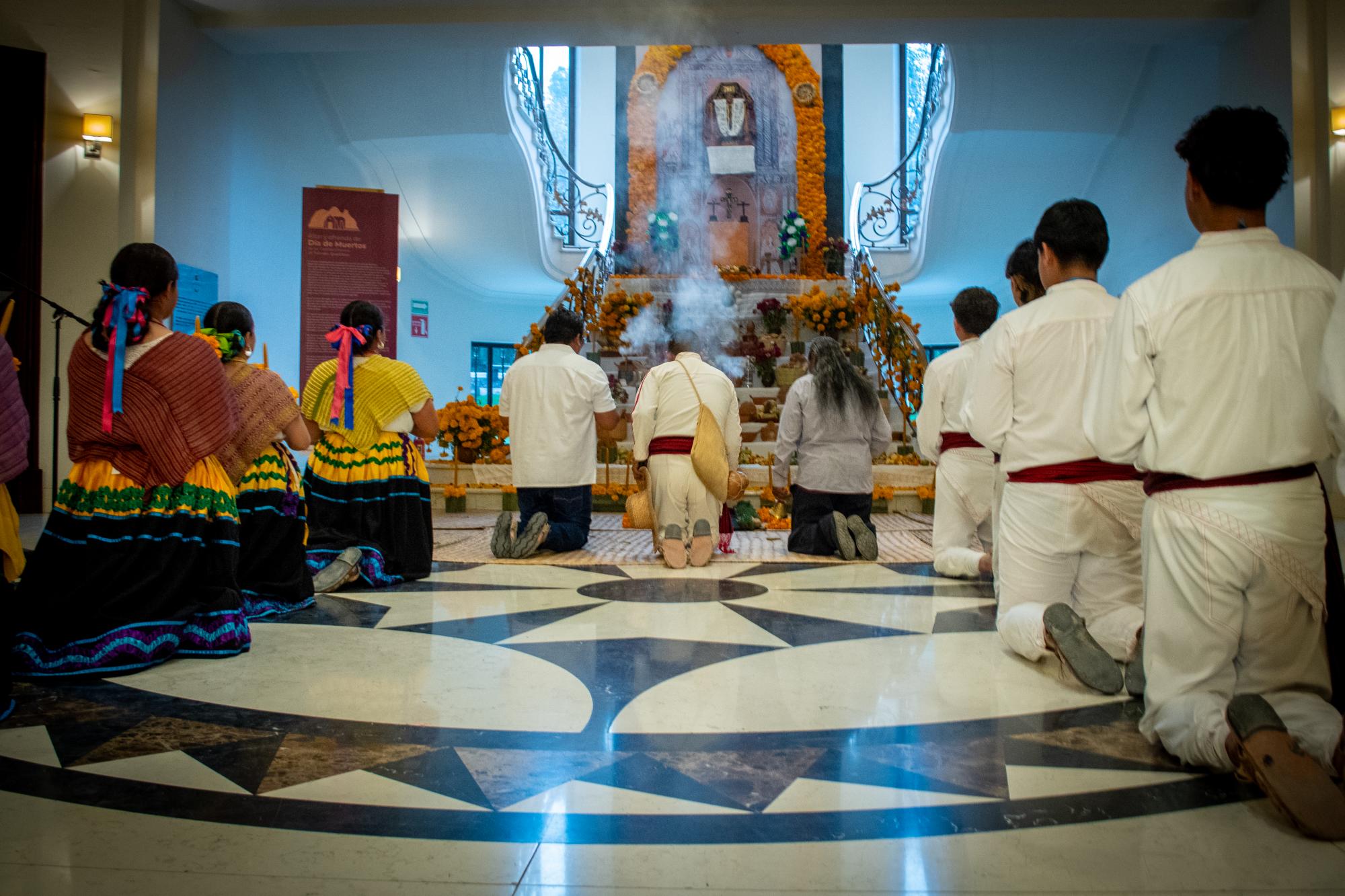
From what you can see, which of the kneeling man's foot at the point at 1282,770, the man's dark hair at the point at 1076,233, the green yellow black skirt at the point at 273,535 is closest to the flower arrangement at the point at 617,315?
the green yellow black skirt at the point at 273,535

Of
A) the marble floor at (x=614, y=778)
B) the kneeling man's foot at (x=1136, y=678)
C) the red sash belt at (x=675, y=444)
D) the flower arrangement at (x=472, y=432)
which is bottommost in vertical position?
the marble floor at (x=614, y=778)

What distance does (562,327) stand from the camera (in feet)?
18.3

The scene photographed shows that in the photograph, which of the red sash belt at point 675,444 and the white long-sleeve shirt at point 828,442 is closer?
the red sash belt at point 675,444

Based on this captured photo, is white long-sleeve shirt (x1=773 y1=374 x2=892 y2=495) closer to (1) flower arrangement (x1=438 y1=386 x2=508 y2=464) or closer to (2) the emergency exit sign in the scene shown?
(1) flower arrangement (x1=438 y1=386 x2=508 y2=464)

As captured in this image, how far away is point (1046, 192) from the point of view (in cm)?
1145

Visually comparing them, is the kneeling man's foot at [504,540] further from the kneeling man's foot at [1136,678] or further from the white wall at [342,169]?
the white wall at [342,169]

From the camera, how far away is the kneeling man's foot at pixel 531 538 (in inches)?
206

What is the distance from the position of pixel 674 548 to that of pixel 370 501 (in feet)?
4.84

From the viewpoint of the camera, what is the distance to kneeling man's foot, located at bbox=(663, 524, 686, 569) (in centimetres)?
488

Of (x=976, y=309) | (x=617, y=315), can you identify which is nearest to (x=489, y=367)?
(x=617, y=315)

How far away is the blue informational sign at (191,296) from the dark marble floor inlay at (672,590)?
15.0ft

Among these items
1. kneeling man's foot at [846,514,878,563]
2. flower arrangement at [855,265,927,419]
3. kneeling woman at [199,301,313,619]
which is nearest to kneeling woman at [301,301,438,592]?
kneeling woman at [199,301,313,619]

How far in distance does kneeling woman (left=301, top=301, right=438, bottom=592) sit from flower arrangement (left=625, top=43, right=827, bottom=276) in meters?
10.9

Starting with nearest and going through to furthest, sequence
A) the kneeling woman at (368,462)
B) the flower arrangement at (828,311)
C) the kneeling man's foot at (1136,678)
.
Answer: the kneeling man's foot at (1136,678) < the kneeling woman at (368,462) < the flower arrangement at (828,311)
